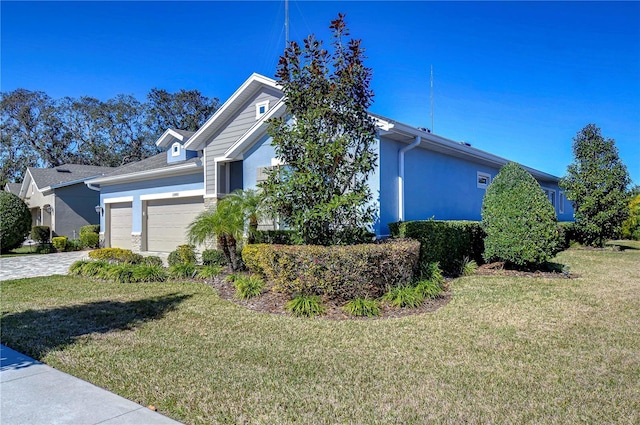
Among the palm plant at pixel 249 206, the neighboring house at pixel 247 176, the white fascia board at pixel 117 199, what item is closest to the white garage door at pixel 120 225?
the neighboring house at pixel 247 176

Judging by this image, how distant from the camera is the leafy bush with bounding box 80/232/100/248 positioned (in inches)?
810

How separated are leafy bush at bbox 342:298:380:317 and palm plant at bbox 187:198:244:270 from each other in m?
4.34

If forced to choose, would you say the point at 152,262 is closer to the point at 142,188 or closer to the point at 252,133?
the point at 252,133

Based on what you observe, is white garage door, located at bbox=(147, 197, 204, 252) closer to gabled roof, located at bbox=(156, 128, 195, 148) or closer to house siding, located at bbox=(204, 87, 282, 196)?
house siding, located at bbox=(204, 87, 282, 196)

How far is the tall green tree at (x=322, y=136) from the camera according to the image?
25.5 feet

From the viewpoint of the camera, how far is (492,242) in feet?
33.8

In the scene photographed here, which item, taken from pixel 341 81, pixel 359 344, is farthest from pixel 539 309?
pixel 341 81

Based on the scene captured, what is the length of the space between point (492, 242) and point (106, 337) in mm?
8671

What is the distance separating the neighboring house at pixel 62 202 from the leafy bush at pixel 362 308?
20854 millimetres

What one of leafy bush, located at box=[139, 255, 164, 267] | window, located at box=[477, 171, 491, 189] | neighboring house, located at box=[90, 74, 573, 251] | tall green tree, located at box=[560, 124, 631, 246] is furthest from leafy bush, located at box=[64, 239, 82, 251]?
tall green tree, located at box=[560, 124, 631, 246]

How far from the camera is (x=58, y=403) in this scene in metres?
3.69

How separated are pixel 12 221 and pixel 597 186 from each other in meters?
25.8

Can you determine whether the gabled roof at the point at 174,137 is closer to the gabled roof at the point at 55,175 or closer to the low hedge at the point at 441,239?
the gabled roof at the point at 55,175

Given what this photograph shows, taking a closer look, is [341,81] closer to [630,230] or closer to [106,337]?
[106,337]
